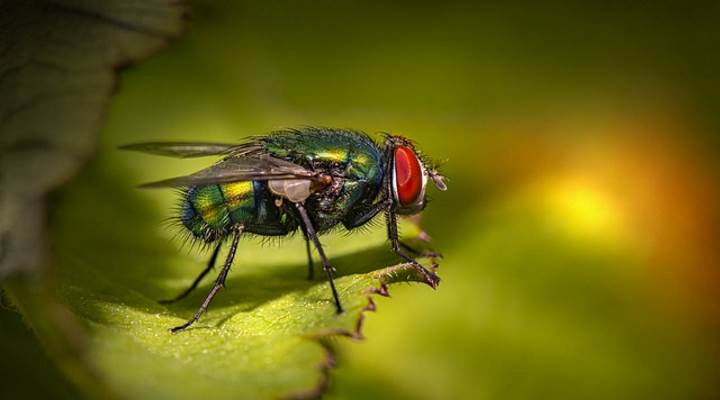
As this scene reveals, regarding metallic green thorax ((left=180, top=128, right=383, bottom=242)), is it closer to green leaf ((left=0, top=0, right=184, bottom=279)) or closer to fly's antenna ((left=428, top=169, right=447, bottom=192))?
fly's antenna ((left=428, top=169, right=447, bottom=192))

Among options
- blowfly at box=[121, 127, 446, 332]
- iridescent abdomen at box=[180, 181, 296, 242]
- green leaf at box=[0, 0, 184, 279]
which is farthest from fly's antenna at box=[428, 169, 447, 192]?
green leaf at box=[0, 0, 184, 279]

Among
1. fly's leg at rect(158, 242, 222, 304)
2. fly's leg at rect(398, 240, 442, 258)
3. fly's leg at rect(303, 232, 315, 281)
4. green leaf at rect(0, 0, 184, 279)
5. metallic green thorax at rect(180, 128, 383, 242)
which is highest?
green leaf at rect(0, 0, 184, 279)

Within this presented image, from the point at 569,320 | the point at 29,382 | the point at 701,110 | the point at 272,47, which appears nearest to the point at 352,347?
the point at 569,320

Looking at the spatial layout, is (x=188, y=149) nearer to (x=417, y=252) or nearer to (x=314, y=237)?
(x=314, y=237)

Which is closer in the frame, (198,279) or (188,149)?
(198,279)

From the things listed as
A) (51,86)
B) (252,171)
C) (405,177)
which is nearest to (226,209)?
(252,171)

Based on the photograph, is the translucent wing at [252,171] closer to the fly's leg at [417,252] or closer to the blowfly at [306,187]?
the blowfly at [306,187]

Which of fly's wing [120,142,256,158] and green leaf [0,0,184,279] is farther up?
green leaf [0,0,184,279]
